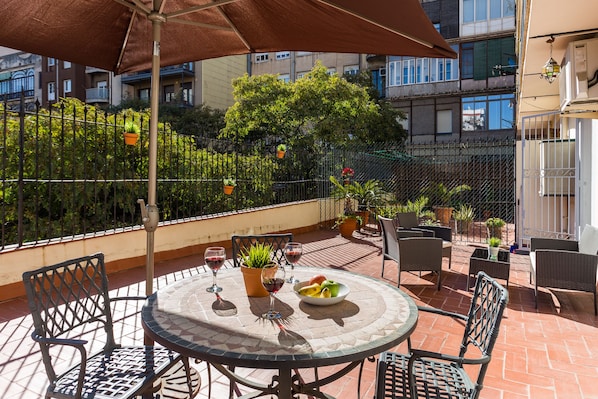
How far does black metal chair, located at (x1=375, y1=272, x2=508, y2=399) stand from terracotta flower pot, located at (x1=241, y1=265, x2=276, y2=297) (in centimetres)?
70

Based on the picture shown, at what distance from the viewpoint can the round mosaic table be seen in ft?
4.52

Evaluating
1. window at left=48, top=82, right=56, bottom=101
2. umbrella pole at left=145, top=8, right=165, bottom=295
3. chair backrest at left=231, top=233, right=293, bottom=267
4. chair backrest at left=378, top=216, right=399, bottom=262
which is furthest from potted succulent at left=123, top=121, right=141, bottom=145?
window at left=48, top=82, right=56, bottom=101

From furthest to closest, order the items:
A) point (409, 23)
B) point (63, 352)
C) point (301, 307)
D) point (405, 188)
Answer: point (405, 188), point (63, 352), point (409, 23), point (301, 307)

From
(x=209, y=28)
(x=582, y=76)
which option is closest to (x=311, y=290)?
(x=209, y=28)

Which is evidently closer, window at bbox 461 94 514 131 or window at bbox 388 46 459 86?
window at bbox 461 94 514 131

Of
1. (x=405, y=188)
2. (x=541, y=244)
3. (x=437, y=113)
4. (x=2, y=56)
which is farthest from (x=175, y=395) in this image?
(x=2, y=56)

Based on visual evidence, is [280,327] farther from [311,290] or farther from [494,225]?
[494,225]

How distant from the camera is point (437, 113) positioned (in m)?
19.7

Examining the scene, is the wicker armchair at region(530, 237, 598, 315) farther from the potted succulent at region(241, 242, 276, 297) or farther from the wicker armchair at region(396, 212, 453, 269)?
the potted succulent at region(241, 242, 276, 297)

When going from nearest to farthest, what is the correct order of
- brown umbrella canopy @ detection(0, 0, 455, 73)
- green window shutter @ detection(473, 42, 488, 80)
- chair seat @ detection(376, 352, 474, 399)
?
chair seat @ detection(376, 352, 474, 399) < brown umbrella canopy @ detection(0, 0, 455, 73) < green window shutter @ detection(473, 42, 488, 80)

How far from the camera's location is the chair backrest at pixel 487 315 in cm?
166

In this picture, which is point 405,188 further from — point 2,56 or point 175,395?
point 2,56

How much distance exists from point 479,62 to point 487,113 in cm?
248

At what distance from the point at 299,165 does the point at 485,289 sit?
26.6 ft
